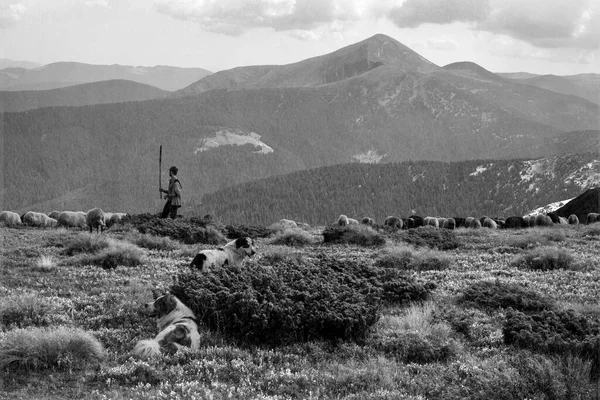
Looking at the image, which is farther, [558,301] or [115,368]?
[558,301]

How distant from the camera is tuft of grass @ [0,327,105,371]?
25.5ft

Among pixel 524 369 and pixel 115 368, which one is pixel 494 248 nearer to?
pixel 524 369

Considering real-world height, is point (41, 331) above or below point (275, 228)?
above

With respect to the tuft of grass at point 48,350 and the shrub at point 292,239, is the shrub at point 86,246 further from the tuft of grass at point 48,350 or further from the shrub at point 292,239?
the tuft of grass at point 48,350

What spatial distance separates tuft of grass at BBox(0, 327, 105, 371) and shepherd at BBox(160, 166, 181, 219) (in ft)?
54.1

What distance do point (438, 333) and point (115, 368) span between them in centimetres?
486

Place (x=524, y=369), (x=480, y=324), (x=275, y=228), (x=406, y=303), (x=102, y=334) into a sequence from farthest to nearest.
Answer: (x=275, y=228), (x=406, y=303), (x=480, y=324), (x=102, y=334), (x=524, y=369)

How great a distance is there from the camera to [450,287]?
1356 cm

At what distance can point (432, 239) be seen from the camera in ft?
77.3

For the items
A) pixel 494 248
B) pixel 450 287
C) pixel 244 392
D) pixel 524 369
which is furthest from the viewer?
pixel 494 248

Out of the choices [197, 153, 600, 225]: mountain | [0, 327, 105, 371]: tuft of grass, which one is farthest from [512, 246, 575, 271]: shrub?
[197, 153, 600, 225]: mountain

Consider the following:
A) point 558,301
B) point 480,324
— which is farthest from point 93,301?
point 558,301

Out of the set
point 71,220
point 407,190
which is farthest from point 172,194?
point 407,190

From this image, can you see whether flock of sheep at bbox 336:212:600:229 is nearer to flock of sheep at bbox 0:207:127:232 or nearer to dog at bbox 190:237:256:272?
flock of sheep at bbox 0:207:127:232
